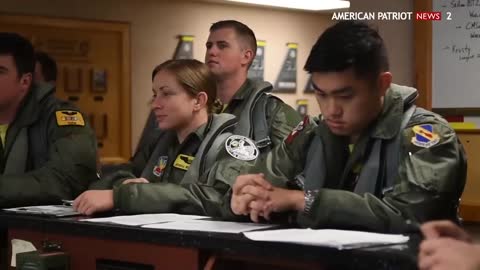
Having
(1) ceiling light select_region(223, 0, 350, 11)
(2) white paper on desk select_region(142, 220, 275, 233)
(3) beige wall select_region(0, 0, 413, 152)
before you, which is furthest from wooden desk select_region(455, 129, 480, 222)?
(3) beige wall select_region(0, 0, 413, 152)

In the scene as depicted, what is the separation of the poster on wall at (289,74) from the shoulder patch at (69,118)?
14.7 ft

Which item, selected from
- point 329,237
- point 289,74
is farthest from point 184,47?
point 329,237

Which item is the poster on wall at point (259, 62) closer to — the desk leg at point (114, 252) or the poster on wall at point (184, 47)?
the poster on wall at point (184, 47)

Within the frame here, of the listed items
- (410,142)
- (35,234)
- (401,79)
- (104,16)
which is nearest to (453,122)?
(401,79)

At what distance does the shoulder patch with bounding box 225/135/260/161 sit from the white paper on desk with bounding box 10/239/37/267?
0.70 m

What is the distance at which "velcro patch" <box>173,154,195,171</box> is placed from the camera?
2.82 m

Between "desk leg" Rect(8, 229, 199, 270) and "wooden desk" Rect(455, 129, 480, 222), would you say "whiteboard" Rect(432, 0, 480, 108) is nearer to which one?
"wooden desk" Rect(455, 129, 480, 222)

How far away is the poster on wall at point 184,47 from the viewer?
685cm

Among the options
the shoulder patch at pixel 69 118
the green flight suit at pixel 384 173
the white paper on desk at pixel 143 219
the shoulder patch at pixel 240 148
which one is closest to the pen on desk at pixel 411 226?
the green flight suit at pixel 384 173

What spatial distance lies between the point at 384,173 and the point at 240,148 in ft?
2.16

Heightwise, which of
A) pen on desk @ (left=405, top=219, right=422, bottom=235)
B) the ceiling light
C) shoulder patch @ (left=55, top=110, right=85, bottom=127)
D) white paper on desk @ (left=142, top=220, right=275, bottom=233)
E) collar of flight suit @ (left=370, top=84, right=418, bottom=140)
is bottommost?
white paper on desk @ (left=142, top=220, right=275, bottom=233)

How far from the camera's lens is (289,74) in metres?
7.62

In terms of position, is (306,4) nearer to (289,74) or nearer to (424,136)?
(289,74)

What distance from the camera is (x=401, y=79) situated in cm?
429
